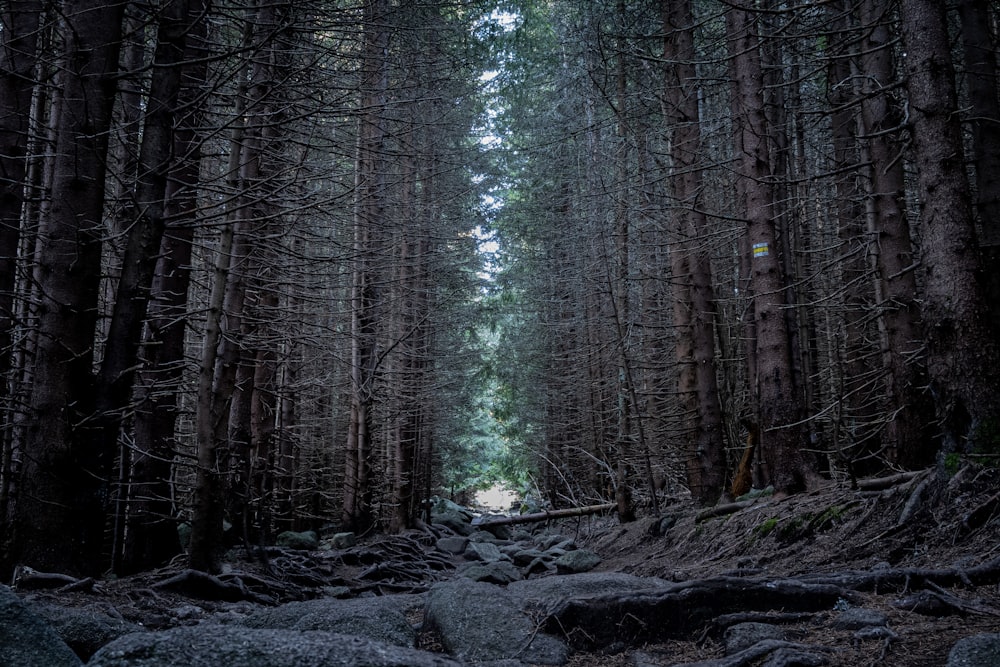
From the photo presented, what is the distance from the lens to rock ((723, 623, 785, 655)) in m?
3.60

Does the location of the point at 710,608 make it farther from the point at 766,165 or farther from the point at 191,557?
the point at 766,165

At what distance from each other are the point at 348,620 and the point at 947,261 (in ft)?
17.4

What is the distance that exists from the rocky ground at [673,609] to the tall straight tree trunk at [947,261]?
469 millimetres

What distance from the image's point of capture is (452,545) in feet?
49.2

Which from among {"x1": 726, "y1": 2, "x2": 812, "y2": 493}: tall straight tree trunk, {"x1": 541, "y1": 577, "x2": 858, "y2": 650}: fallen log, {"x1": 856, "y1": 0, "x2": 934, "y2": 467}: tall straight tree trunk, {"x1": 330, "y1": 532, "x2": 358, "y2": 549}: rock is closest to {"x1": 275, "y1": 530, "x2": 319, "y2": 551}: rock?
{"x1": 330, "y1": 532, "x2": 358, "y2": 549}: rock

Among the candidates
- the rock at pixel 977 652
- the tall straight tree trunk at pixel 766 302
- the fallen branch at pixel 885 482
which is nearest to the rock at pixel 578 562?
the tall straight tree trunk at pixel 766 302

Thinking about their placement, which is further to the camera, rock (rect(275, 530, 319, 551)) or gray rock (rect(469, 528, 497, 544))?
gray rock (rect(469, 528, 497, 544))

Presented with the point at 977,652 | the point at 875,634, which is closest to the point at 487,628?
the point at 875,634

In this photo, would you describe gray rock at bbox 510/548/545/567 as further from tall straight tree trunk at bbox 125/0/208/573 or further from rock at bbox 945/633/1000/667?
rock at bbox 945/633/1000/667

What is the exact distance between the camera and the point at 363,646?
2.76 m

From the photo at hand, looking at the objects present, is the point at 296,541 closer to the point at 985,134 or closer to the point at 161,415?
the point at 161,415

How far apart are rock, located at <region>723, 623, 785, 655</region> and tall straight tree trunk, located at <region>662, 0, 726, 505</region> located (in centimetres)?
673

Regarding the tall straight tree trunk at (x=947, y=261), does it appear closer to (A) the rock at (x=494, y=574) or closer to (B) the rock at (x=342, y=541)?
(A) the rock at (x=494, y=574)

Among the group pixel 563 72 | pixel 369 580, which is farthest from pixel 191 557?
pixel 563 72
